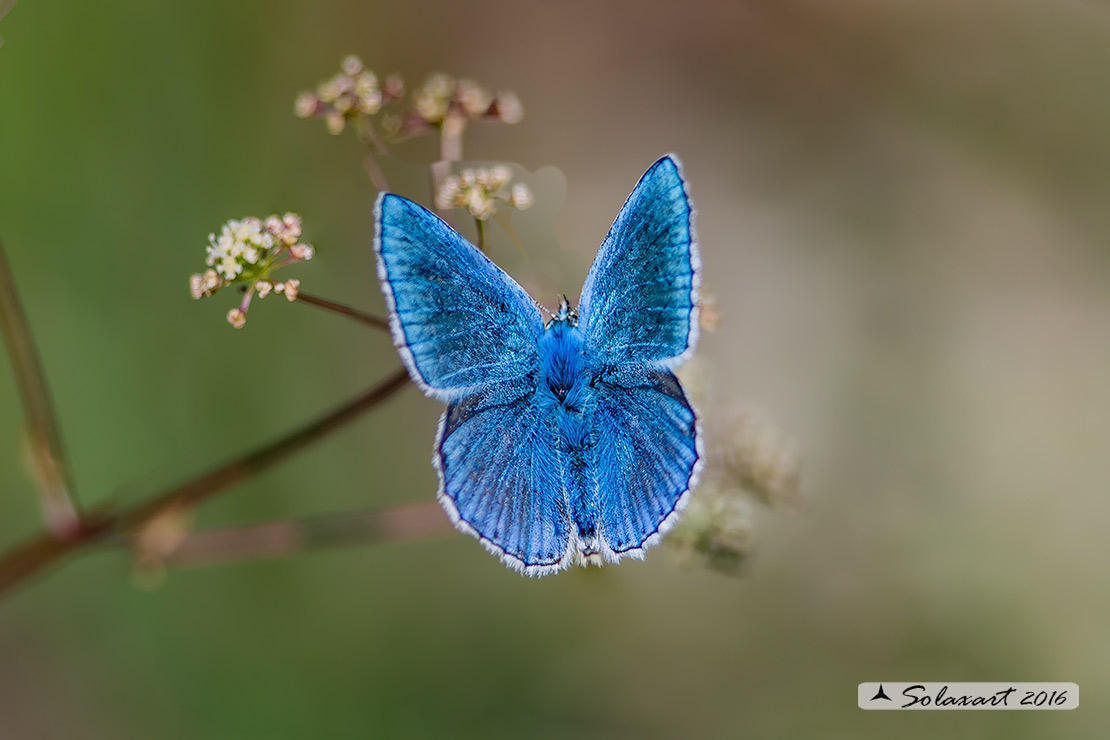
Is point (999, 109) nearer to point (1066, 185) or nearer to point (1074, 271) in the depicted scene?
point (1066, 185)

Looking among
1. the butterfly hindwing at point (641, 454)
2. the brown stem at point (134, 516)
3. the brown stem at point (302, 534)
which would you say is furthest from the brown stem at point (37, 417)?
the butterfly hindwing at point (641, 454)

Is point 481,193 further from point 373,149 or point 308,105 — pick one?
point 308,105

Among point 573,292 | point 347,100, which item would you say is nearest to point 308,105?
point 347,100

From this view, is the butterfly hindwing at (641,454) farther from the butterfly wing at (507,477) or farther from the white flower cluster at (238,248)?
the white flower cluster at (238,248)

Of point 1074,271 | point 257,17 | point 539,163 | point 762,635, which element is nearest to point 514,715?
point 762,635

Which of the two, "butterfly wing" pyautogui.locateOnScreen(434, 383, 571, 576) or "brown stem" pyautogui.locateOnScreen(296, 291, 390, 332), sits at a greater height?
"brown stem" pyautogui.locateOnScreen(296, 291, 390, 332)

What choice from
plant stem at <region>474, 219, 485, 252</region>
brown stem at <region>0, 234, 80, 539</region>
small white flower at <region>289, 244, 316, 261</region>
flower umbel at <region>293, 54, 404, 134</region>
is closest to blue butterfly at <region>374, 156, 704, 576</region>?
plant stem at <region>474, 219, 485, 252</region>

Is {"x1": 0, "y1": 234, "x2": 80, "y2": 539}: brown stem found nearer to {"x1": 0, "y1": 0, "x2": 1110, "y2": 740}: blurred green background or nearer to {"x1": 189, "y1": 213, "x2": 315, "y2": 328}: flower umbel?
{"x1": 0, "y1": 0, "x2": 1110, "y2": 740}: blurred green background
